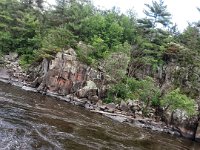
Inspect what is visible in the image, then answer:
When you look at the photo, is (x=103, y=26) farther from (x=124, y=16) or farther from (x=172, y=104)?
(x=172, y=104)

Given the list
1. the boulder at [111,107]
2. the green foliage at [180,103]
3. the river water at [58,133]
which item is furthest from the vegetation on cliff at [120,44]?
the river water at [58,133]

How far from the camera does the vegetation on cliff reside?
4728 cm

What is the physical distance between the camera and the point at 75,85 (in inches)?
1848

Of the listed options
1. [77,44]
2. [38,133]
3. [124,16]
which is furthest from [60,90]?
[124,16]

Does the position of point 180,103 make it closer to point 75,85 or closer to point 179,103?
point 179,103

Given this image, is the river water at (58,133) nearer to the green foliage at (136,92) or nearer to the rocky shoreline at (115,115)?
the rocky shoreline at (115,115)

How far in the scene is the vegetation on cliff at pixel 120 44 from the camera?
1861 inches

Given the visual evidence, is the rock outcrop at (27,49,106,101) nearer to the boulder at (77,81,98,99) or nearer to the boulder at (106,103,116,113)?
the boulder at (77,81,98,99)

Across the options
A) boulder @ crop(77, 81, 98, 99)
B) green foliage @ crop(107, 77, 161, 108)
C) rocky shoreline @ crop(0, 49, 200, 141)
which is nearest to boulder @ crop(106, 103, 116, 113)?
rocky shoreline @ crop(0, 49, 200, 141)

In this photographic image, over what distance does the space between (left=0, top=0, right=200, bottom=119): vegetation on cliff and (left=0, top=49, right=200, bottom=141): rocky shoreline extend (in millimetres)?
1540

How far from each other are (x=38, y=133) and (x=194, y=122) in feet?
83.7

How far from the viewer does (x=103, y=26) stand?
61.4 meters

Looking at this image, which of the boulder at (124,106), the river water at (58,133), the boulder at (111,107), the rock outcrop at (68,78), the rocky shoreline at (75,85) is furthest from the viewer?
the rock outcrop at (68,78)

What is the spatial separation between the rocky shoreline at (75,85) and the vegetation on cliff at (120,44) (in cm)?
154
